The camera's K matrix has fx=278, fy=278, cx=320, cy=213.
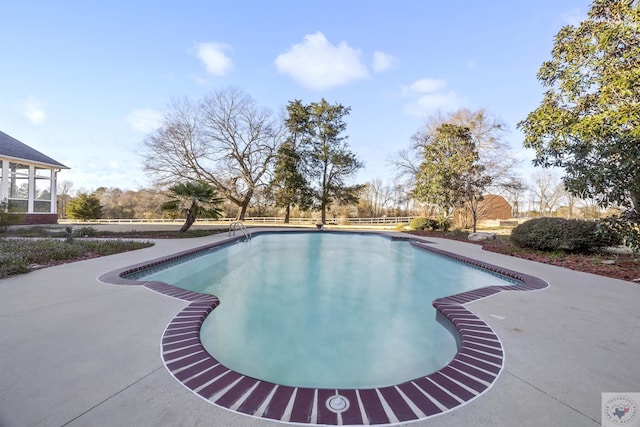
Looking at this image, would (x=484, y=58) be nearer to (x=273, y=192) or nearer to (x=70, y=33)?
(x=70, y=33)

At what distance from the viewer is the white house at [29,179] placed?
14883 millimetres

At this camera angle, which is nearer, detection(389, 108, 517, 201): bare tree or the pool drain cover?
the pool drain cover

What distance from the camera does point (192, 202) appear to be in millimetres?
10547

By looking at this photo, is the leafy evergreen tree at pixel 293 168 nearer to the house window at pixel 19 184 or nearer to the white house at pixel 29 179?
the white house at pixel 29 179

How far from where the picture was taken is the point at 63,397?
1.54 metres

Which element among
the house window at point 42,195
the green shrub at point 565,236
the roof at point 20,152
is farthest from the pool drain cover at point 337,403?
the house window at point 42,195

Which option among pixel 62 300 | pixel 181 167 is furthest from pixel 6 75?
pixel 62 300

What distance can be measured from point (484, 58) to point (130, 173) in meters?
21.7

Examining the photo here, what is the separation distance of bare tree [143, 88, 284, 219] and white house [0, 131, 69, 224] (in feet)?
18.1

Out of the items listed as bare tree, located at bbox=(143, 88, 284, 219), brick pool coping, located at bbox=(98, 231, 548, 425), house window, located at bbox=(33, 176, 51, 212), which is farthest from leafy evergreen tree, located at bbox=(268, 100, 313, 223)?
brick pool coping, located at bbox=(98, 231, 548, 425)

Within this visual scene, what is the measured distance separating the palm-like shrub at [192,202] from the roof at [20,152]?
11583 millimetres

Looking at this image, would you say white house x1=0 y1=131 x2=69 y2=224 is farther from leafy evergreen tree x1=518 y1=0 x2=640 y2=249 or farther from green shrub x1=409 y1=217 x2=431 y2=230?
leafy evergreen tree x1=518 y1=0 x2=640 y2=249

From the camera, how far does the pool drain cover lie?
1539 millimetres

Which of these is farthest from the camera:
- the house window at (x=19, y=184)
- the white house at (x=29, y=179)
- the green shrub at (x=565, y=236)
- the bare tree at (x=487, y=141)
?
the bare tree at (x=487, y=141)
